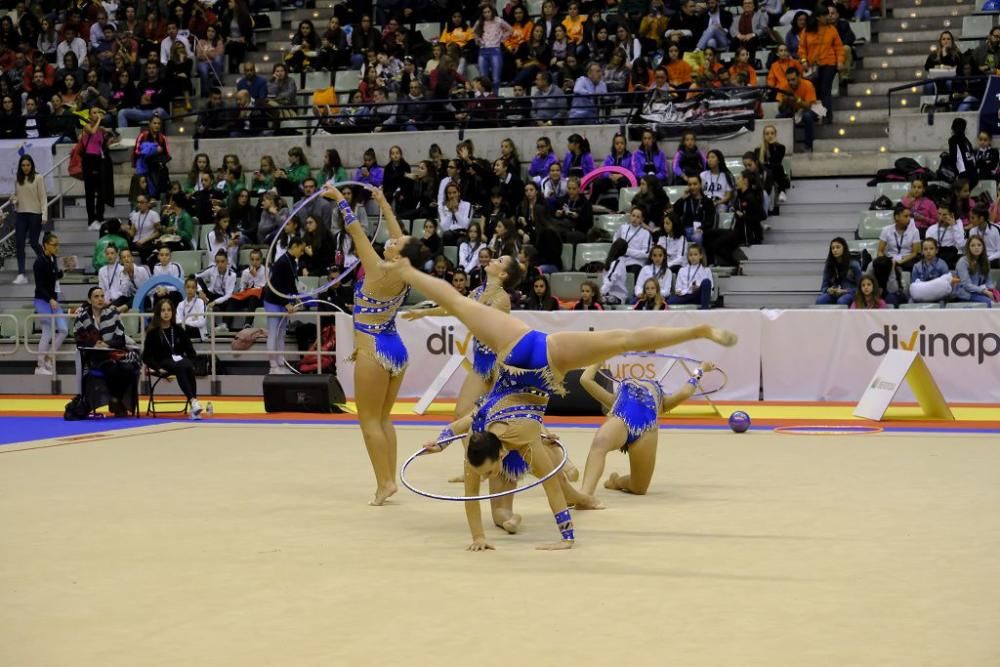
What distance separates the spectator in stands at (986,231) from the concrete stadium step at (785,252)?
7.87 feet

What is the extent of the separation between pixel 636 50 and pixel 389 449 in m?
14.8

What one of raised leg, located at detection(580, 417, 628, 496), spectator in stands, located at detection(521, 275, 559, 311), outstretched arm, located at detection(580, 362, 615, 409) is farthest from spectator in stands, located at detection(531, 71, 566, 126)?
raised leg, located at detection(580, 417, 628, 496)

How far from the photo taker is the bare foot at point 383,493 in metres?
8.88

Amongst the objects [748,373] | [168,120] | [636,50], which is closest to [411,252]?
[748,373]

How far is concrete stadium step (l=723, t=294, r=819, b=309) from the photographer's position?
18172mm

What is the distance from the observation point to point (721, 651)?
5043mm

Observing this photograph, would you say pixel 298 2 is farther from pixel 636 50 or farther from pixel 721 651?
pixel 721 651

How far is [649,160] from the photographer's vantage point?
19.8 m

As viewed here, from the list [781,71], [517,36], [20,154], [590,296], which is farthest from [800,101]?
[20,154]

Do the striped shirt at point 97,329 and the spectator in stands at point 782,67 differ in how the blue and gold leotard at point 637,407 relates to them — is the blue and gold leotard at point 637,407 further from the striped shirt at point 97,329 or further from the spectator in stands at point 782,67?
the spectator in stands at point 782,67

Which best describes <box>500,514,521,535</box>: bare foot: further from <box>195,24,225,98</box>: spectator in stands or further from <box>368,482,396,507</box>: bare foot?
<box>195,24,225,98</box>: spectator in stands

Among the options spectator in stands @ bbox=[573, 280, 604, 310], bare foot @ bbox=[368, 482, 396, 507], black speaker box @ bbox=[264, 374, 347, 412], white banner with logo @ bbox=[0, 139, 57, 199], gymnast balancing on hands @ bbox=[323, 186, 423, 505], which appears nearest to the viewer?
bare foot @ bbox=[368, 482, 396, 507]

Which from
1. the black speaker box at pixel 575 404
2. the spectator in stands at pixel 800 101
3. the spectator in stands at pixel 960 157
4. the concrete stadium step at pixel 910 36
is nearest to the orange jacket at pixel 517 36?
the spectator in stands at pixel 800 101

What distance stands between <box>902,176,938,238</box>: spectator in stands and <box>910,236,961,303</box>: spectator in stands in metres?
0.89
